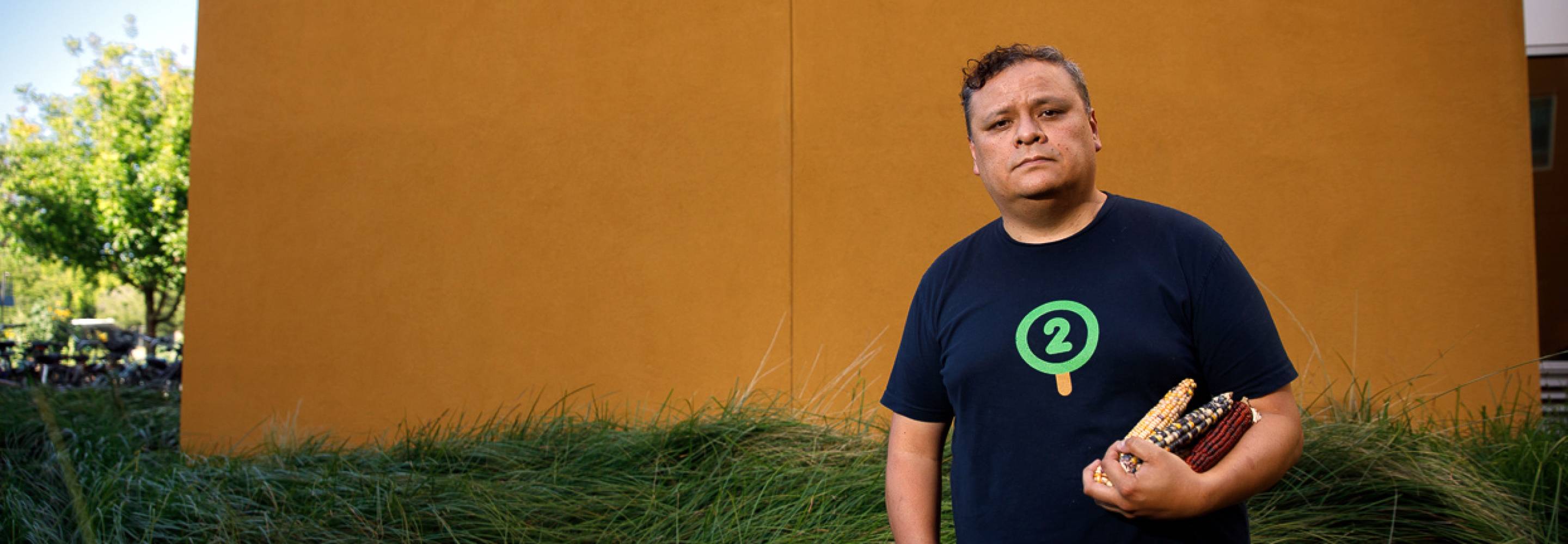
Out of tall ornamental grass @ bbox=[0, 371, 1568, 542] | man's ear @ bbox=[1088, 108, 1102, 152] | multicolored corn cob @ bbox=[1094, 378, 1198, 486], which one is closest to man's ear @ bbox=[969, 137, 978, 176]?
man's ear @ bbox=[1088, 108, 1102, 152]

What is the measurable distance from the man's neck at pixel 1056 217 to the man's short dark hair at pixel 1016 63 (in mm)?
147

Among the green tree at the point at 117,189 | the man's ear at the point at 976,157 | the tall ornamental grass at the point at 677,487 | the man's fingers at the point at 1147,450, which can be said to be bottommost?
the tall ornamental grass at the point at 677,487

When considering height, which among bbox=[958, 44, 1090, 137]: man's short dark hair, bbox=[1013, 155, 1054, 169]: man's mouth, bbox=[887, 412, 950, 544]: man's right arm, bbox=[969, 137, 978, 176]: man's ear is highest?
bbox=[958, 44, 1090, 137]: man's short dark hair

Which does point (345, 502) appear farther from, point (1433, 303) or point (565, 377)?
point (1433, 303)

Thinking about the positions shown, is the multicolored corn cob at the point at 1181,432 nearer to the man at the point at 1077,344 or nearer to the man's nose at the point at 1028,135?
the man at the point at 1077,344

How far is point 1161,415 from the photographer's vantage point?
1237 millimetres

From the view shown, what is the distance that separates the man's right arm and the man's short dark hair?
1.60ft

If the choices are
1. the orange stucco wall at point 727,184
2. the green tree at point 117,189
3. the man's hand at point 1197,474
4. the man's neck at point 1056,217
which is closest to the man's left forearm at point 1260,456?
the man's hand at point 1197,474

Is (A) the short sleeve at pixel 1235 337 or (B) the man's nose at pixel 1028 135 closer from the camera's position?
(A) the short sleeve at pixel 1235 337

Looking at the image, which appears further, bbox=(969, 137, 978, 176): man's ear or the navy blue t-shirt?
bbox=(969, 137, 978, 176): man's ear

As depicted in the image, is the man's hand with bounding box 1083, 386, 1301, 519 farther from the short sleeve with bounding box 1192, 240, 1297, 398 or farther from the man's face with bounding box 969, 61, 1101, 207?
the man's face with bounding box 969, 61, 1101, 207

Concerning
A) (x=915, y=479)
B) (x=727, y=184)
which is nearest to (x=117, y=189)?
(x=727, y=184)

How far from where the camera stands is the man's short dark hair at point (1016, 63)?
149 centimetres

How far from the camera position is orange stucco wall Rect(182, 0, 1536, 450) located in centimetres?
464
